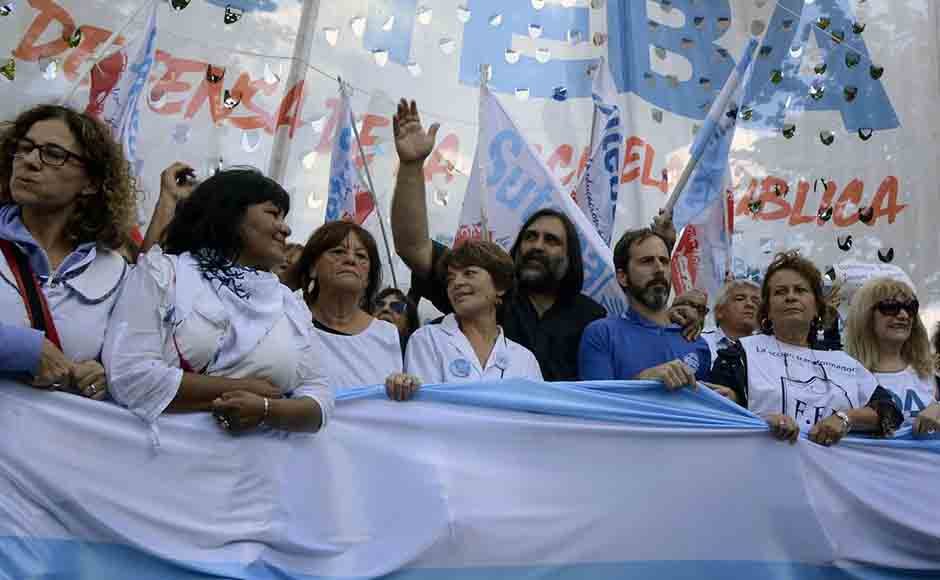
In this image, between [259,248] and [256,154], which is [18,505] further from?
[256,154]

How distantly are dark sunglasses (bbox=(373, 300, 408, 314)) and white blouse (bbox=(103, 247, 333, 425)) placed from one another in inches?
60.7

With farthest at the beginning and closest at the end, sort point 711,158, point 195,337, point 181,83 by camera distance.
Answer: point 181,83
point 711,158
point 195,337

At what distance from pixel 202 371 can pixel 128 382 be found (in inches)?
7.3

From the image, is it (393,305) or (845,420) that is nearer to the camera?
(845,420)

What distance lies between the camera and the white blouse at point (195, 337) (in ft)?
8.83

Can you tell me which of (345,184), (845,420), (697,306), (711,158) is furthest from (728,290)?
(345,184)

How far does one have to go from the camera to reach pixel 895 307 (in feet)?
14.2

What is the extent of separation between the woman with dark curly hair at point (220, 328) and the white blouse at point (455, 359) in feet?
2.13

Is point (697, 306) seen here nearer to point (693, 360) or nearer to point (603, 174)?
point (693, 360)

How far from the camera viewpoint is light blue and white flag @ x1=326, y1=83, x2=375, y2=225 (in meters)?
5.92

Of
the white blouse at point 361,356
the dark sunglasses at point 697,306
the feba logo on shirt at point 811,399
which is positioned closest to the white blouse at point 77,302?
the white blouse at point 361,356

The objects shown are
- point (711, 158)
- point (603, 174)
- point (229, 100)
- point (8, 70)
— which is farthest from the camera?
point (229, 100)

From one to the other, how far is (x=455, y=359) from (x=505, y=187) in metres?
1.78

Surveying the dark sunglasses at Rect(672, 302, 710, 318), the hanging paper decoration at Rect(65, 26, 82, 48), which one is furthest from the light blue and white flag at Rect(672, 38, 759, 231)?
the hanging paper decoration at Rect(65, 26, 82, 48)
